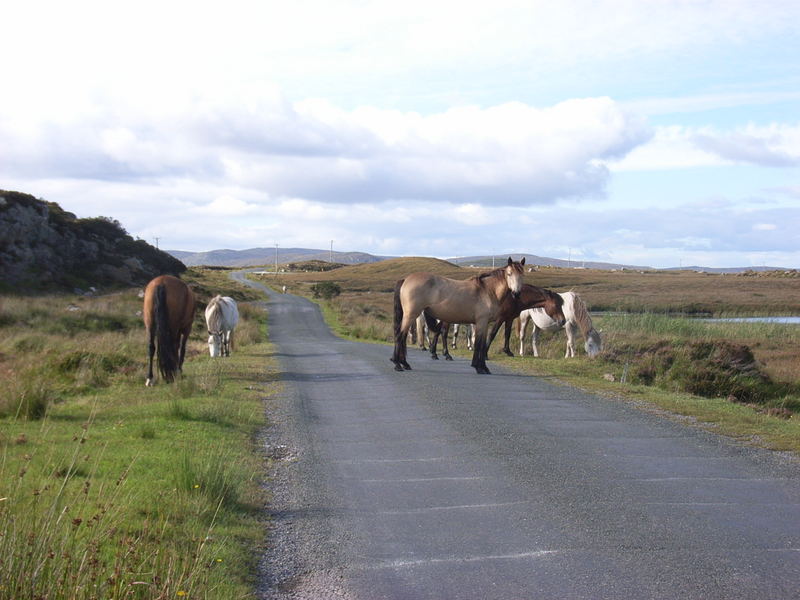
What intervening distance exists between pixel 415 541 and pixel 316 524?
931mm

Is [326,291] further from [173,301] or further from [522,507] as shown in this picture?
[522,507]

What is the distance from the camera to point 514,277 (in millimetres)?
17750

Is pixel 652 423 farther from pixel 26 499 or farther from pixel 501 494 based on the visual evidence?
pixel 26 499

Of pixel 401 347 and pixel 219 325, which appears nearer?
pixel 401 347

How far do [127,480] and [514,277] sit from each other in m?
11.6

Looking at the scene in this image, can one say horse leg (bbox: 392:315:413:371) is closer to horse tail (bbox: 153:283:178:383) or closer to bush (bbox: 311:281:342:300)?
horse tail (bbox: 153:283:178:383)

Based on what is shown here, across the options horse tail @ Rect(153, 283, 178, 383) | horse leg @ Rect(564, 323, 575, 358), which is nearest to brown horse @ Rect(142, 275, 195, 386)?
horse tail @ Rect(153, 283, 178, 383)

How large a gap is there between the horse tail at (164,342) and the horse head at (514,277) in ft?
23.1

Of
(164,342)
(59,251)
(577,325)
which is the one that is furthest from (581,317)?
(59,251)

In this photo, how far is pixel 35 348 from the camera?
→ 76.2 feet

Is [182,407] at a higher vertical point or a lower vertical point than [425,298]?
lower

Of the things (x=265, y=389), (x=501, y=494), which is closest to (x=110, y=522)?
(x=501, y=494)

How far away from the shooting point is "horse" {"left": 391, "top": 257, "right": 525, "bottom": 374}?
17.7 meters

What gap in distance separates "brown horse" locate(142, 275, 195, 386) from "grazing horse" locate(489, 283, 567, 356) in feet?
22.2
